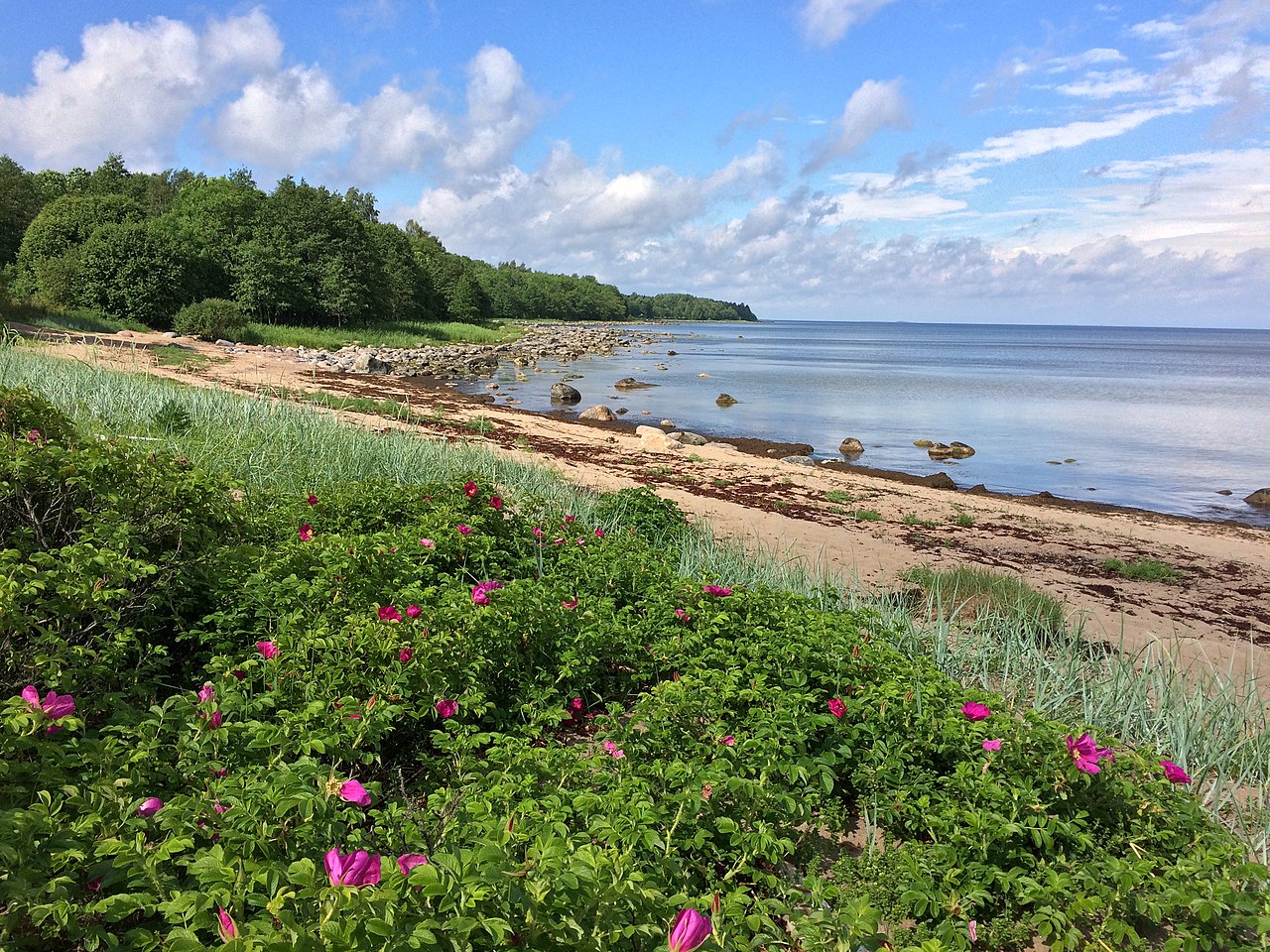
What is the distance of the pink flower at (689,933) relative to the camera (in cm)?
173

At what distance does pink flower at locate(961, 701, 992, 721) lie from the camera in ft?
10.6

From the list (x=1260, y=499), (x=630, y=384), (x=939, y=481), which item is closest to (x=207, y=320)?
(x=630, y=384)

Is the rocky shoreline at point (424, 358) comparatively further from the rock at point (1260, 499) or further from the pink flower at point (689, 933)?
the pink flower at point (689, 933)

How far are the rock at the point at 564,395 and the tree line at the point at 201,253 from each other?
19086 mm

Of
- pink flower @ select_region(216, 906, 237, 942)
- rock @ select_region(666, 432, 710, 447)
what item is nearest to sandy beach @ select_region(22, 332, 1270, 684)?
rock @ select_region(666, 432, 710, 447)

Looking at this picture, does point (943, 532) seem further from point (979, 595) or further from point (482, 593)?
point (482, 593)

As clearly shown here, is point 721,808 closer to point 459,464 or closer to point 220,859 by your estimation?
point 220,859

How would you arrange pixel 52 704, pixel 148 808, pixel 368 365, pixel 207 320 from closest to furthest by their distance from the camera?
pixel 148 808 → pixel 52 704 → pixel 207 320 → pixel 368 365

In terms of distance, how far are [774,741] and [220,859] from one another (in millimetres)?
1934

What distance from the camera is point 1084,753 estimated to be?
9.66ft

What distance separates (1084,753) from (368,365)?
3401 centimetres

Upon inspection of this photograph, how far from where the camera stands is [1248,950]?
235cm

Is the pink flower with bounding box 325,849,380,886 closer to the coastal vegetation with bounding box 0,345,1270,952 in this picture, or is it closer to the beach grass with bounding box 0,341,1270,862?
the coastal vegetation with bounding box 0,345,1270,952

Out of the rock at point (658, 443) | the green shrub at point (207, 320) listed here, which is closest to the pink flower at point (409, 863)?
the rock at point (658, 443)
